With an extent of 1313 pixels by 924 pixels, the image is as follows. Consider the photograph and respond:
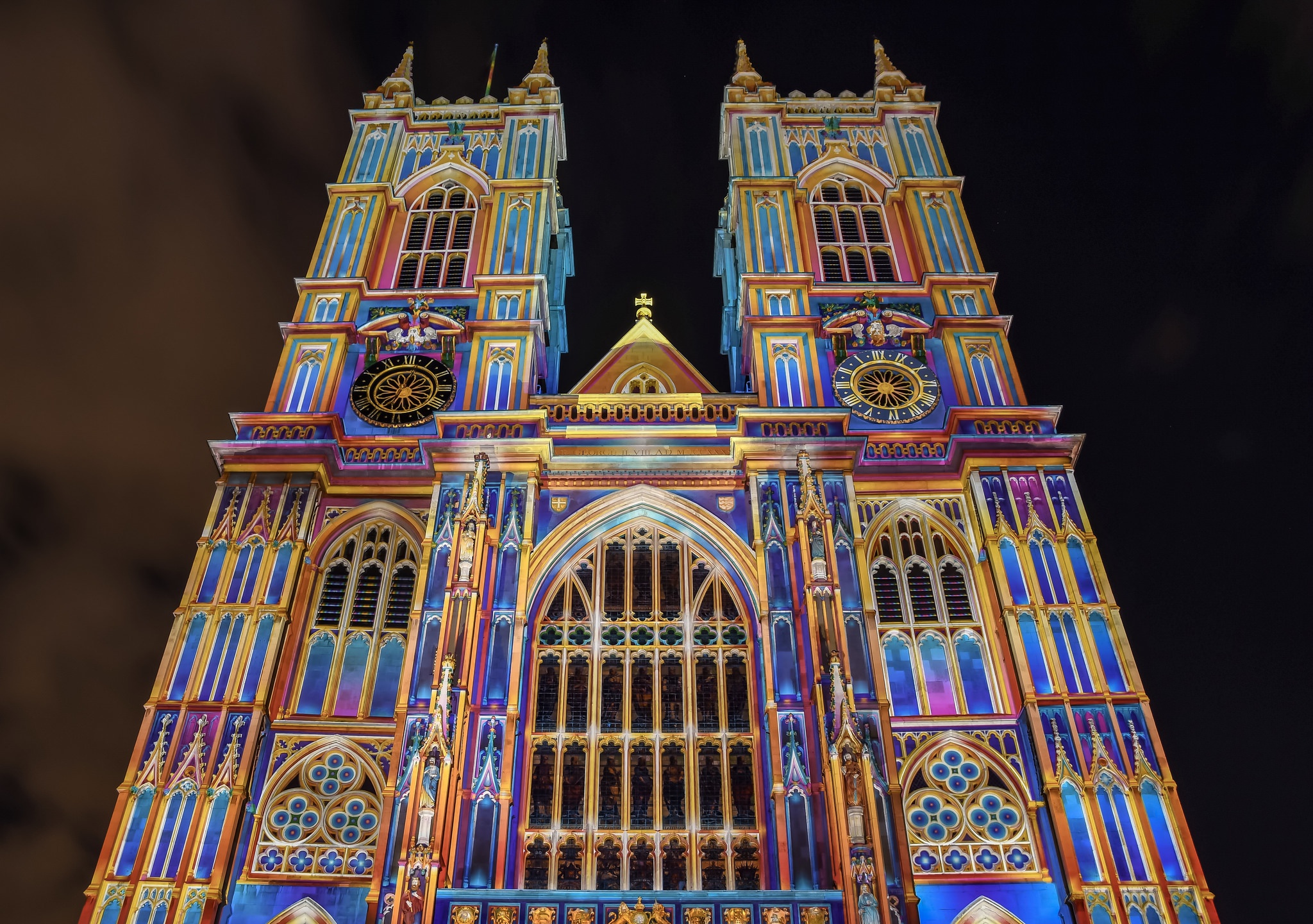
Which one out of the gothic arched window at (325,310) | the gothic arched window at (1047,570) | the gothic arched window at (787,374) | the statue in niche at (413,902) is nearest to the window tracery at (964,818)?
the gothic arched window at (1047,570)

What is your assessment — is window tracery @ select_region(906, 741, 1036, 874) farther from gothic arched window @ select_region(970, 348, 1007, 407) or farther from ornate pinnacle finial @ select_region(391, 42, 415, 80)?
ornate pinnacle finial @ select_region(391, 42, 415, 80)

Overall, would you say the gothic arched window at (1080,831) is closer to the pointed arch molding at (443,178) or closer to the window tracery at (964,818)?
the window tracery at (964,818)

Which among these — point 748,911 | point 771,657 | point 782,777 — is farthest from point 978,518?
point 748,911

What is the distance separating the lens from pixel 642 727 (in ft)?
81.8

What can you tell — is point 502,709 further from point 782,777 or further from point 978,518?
point 978,518

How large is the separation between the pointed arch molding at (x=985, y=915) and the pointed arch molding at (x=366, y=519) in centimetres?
1282

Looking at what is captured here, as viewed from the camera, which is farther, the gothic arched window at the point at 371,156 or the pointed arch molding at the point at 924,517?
the gothic arched window at the point at 371,156

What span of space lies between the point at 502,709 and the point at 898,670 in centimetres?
760

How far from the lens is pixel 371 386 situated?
30.9 m

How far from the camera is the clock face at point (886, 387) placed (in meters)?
30.1

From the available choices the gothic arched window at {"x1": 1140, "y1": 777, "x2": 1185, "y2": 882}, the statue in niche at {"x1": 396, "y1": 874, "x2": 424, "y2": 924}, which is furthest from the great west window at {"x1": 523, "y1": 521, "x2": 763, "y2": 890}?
the gothic arched window at {"x1": 1140, "y1": 777, "x2": 1185, "y2": 882}

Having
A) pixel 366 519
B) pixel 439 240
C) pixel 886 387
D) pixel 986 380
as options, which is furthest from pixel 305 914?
pixel 439 240

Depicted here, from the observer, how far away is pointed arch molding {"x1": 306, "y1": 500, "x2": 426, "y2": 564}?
90.9 ft

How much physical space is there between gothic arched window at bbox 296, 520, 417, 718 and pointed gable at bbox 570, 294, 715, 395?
6.86 meters
